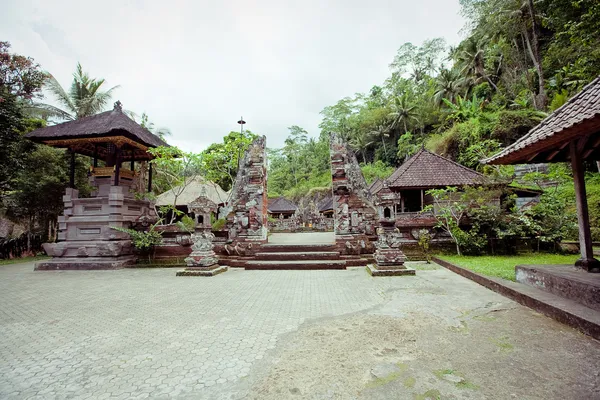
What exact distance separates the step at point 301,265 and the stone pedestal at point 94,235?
4.00 meters

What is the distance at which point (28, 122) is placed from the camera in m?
12.0

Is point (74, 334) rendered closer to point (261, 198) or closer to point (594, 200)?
point (261, 198)

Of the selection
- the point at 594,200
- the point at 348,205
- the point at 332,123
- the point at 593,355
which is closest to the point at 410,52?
the point at 332,123

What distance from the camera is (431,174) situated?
14008 millimetres

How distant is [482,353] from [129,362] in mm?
2966

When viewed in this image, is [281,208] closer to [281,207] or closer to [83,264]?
[281,207]

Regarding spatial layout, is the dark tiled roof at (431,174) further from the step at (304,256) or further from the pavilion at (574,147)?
the pavilion at (574,147)

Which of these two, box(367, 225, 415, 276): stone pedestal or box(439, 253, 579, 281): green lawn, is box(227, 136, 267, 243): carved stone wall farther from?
box(439, 253, 579, 281): green lawn

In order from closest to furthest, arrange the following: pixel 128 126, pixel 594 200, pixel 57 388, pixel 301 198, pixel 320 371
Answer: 1. pixel 57 388
2. pixel 320 371
3. pixel 128 126
4. pixel 594 200
5. pixel 301 198

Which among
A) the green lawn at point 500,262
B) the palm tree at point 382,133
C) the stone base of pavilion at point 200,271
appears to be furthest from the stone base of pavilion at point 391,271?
the palm tree at point 382,133

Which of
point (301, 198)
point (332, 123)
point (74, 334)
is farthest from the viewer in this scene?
point (332, 123)

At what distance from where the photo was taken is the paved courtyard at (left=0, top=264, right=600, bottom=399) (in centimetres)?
188

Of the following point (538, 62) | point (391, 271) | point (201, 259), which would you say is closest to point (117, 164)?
point (201, 259)

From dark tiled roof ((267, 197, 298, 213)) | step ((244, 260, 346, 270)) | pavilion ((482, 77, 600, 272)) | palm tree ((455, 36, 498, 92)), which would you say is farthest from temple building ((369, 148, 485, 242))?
palm tree ((455, 36, 498, 92))
